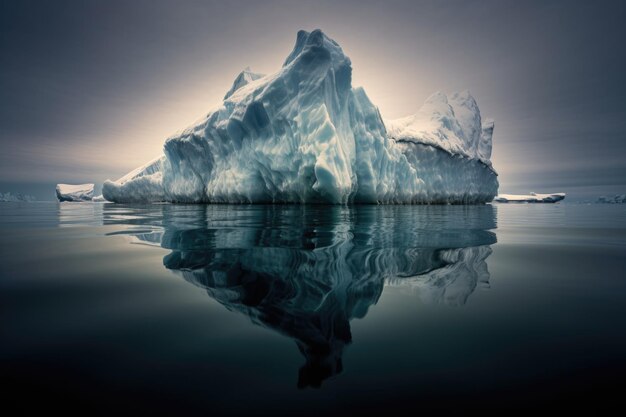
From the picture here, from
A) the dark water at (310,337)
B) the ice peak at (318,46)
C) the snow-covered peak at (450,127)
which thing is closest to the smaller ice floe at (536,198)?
the snow-covered peak at (450,127)

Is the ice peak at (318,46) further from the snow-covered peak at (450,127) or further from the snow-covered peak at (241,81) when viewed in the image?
the snow-covered peak at (450,127)

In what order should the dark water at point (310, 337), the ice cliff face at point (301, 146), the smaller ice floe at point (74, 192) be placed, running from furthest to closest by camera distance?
1. the smaller ice floe at point (74, 192)
2. the ice cliff face at point (301, 146)
3. the dark water at point (310, 337)

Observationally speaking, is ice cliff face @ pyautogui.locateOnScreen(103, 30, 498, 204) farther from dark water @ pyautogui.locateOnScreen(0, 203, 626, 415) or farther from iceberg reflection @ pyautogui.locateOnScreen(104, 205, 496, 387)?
dark water @ pyautogui.locateOnScreen(0, 203, 626, 415)

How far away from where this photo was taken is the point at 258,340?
4.54 ft

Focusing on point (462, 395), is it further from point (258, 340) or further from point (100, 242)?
point (100, 242)

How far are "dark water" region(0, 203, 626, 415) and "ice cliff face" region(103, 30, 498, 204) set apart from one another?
11.9 meters

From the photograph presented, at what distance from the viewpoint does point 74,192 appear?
48.2m

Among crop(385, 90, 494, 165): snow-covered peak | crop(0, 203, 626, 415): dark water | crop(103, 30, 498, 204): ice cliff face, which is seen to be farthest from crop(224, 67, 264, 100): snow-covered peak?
crop(0, 203, 626, 415): dark water

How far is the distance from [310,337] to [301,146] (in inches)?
575

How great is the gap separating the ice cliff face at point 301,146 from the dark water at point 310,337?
11.9m

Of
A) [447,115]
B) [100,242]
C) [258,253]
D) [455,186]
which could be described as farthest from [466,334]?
[447,115]

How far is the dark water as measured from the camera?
3.21 ft

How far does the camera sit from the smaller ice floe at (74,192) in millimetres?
47737

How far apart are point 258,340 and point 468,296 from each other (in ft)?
4.58
